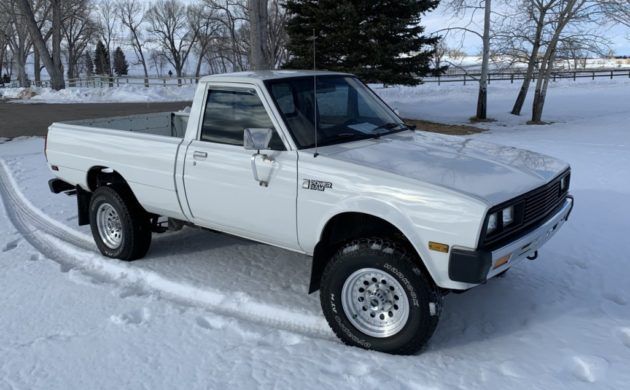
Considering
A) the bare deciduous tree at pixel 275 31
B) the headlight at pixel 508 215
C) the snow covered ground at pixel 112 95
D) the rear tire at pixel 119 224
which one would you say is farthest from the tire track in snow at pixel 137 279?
the bare deciduous tree at pixel 275 31

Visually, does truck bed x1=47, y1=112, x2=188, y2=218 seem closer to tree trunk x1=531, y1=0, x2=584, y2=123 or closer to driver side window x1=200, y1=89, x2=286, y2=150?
driver side window x1=200, y1=89, x2=286, y2=150

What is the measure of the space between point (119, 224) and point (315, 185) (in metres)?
2.68

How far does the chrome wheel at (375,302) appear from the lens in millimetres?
3641

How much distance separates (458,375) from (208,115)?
113 inches

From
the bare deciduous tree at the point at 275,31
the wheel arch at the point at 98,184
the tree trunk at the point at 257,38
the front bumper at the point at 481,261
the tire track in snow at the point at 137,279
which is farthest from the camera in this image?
the bare deciduous tree at the point at 275,31

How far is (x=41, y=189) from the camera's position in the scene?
8.73m

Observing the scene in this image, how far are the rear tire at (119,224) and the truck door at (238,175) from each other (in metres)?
0.95

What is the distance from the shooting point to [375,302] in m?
3.76

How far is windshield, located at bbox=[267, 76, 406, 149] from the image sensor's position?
425 cm

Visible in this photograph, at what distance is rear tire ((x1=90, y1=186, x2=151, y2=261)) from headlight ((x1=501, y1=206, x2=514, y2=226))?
3.55 m

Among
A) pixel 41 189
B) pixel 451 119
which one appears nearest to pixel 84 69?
pixel 451 119

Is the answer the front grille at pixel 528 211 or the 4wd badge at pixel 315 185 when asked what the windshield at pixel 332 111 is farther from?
the front grille at pixel 528 211

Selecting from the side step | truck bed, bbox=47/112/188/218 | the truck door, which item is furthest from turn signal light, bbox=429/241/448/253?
the side step

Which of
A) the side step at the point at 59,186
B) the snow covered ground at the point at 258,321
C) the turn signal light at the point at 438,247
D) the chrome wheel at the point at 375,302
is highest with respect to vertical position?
the turn signal light at the point at 438,247
